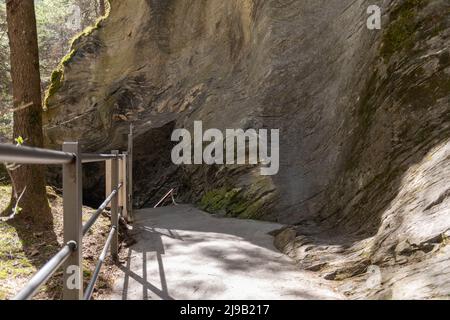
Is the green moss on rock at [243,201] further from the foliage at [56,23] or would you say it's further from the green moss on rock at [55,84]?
the foliage at [56,23]

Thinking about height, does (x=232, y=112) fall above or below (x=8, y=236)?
above

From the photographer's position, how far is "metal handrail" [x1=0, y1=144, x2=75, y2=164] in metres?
1.46

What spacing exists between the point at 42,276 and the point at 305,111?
28.2 feet

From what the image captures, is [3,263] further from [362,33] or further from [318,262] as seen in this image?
[362,33]

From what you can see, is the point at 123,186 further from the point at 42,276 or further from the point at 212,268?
the point at 42,276

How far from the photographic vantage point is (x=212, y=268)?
477 cm

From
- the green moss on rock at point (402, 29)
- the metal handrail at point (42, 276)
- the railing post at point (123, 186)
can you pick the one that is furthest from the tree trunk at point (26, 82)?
the green moss on rock at point (402, 29)

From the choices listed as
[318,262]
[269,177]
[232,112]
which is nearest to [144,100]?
[232,112]

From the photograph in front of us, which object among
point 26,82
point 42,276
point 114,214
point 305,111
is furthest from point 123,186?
point 42,276

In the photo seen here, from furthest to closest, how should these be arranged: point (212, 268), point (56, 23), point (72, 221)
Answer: point (56, 23) < point (212, 268) < point (72, 221)

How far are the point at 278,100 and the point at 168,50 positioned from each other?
8.78 metres

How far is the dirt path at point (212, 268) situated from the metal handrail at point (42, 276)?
73.6 inches

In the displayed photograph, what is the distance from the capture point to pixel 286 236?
20.4 ft

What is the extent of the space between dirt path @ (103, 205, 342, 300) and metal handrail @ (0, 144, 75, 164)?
2.31 meters
